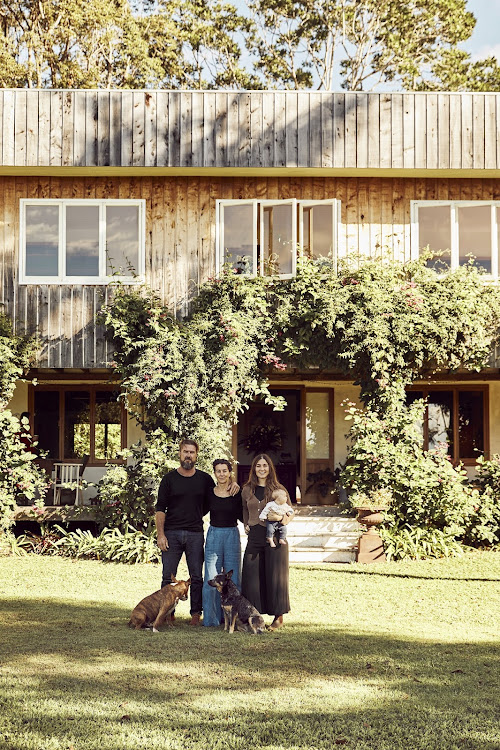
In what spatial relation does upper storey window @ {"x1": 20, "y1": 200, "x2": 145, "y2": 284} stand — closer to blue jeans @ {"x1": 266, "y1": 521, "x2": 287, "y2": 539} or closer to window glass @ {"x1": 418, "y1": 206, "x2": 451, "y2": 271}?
window glass @ {"x1": 418, "y1": 206, "x2": 451, "y2": 271}

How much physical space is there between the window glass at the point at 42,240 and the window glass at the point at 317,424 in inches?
243

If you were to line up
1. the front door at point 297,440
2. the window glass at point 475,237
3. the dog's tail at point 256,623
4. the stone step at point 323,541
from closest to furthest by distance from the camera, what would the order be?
the dog's tail at point 256,623 → the stone step at point 323,541 → the window glass at point 475,237 → the front door at point 297,440

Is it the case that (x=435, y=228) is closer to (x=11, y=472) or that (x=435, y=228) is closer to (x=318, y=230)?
(x=318, y=230)

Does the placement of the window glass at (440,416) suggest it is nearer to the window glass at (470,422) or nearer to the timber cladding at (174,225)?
the window glass at (470,422)

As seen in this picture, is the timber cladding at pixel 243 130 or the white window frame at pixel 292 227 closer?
the timber cladding at pixel 243 130

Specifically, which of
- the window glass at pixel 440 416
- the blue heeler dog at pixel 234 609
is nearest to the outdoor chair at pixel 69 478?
the window glass at pixel 440 416

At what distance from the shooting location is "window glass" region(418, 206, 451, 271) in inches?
623

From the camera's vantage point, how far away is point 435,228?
15.9 meters

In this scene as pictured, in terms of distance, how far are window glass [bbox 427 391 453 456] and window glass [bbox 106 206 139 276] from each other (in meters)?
7.18

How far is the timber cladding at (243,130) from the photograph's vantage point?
1504 centimetres

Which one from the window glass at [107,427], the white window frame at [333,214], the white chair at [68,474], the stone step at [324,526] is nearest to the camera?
the stone step at [324,526]

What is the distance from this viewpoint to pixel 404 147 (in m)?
15.2

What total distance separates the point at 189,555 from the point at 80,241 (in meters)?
8.15

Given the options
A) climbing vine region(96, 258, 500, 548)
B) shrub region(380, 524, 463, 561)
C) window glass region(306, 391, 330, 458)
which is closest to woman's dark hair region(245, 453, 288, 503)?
climbing vine region(96, 258, 500, 548)
